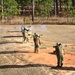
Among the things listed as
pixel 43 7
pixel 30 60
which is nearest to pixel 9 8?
pixel 43 7

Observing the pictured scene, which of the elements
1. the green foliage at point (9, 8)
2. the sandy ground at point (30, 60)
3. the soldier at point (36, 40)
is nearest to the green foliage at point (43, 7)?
the green foliage at point (9, 8)

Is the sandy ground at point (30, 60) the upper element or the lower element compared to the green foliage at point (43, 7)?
lower

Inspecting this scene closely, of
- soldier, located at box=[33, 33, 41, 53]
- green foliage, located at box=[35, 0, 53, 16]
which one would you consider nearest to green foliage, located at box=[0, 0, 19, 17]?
green foliage, located at box=[35, 0, 53, 16]

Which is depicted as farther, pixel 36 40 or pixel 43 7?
pixel 43 7

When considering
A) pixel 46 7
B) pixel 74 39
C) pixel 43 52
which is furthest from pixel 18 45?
pixel 46 7

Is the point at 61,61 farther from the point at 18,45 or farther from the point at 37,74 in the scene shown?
the point at 18,45

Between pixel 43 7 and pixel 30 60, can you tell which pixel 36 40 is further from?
pixel 43 7

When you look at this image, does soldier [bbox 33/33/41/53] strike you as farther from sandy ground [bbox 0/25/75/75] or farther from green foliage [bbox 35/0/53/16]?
green foliage [bbox 35/0/53/16]

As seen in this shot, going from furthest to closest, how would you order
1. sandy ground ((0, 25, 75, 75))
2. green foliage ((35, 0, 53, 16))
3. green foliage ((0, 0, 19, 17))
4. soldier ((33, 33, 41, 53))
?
green foliage ((35, 0, 53, 16)) < green foliage ((0, 0, 19, 17)) < soldier ((33, 33, 41, 53)) < sandy ground ((0, 25, 75, 75))

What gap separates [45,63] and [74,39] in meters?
12.6

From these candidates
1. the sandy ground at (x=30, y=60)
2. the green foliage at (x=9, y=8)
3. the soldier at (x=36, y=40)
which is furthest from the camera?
the green foliage at (x=9, y=8)

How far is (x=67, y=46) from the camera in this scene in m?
27.2

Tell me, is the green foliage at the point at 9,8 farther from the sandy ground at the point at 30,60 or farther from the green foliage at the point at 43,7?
the sandy ground at the point at 30,60

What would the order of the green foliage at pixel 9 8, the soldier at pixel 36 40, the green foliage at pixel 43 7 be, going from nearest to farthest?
the soldier at pixel 36 40
the green foliage at pixel 9 8
the green foliage at pixel 43 7
